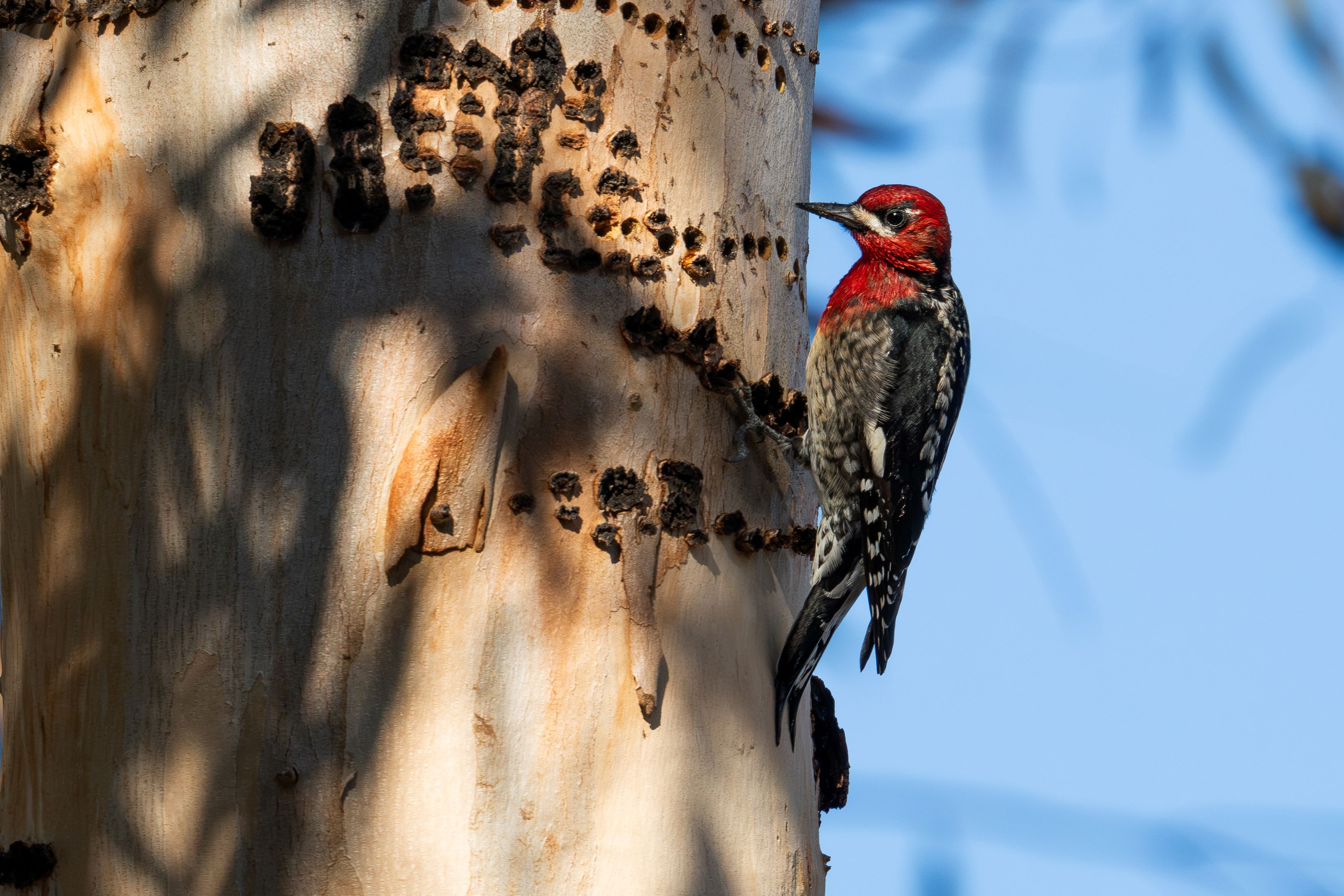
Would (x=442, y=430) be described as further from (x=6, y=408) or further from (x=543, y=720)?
(x=6, y=408)

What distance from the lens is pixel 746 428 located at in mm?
2004

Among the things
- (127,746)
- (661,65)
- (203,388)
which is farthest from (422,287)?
(127,746)

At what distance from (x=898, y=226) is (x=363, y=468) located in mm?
2385

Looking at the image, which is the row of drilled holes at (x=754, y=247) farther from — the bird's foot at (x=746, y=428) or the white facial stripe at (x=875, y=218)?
the white facial stripe at (x=875, y=218)

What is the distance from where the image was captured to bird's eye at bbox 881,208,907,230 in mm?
3641

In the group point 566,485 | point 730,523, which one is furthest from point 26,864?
point 730,523

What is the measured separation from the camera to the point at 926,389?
332 centimetres

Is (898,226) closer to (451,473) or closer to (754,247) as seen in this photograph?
(754,247)

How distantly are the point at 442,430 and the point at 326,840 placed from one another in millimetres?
529

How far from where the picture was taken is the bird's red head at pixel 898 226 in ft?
11.9

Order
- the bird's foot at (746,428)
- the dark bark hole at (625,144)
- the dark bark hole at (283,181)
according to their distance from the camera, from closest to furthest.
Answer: the dark bark hole at (283,181), the dark bark hole at (625,144), the bird's foot at (746,428)

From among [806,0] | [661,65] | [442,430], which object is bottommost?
[442,430]

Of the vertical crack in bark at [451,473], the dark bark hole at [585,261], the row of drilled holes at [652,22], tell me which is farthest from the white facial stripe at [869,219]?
the vertical crack in bark at [451,473]

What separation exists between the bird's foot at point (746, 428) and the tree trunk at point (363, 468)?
70 mm
